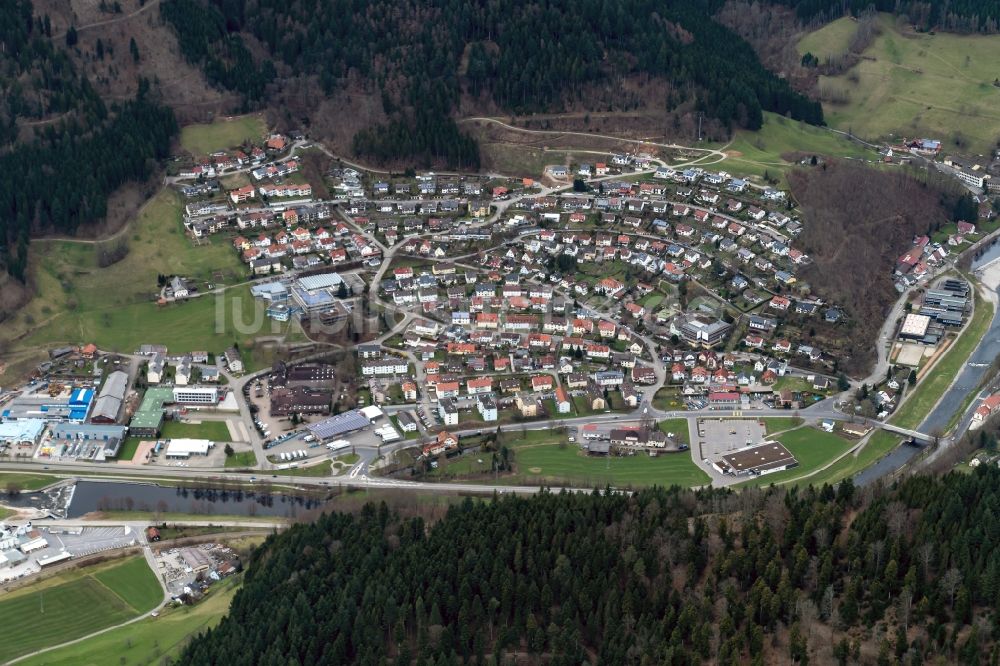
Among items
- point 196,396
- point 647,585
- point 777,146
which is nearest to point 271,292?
point 196,396

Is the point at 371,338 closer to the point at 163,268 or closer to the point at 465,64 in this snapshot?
the point at 163,268

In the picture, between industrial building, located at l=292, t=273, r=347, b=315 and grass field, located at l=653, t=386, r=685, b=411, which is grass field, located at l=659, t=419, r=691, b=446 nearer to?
grass field, located at l=653, t=386, r=685, b=411

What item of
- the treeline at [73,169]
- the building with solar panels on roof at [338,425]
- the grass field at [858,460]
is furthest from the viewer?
the treeline at [73,169]

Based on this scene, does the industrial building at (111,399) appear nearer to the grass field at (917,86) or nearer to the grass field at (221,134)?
the grass field at (221,134)

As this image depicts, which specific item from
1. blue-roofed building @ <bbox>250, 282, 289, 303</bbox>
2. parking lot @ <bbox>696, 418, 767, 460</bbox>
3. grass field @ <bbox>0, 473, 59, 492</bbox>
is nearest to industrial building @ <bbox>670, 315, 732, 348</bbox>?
parking lot @ <bbox>696, 418, 767, 460</bbox>

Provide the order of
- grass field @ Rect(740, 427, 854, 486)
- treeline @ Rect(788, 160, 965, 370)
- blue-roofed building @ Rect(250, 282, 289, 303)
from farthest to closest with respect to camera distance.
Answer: blue-roofed building @ Rect(250, 282, 289, 303) → treeline @ Rect(788, 160, 965, 370) → grass field @ Rect(740, 427, 854, 486)

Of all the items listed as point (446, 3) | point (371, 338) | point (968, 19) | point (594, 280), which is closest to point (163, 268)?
point (371, 338)

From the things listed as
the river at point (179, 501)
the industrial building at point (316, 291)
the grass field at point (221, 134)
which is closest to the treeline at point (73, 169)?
the grass field at point (221, 134)

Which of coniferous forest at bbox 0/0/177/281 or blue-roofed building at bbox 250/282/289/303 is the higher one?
coniferous forest at bbox 0/0/177/281
